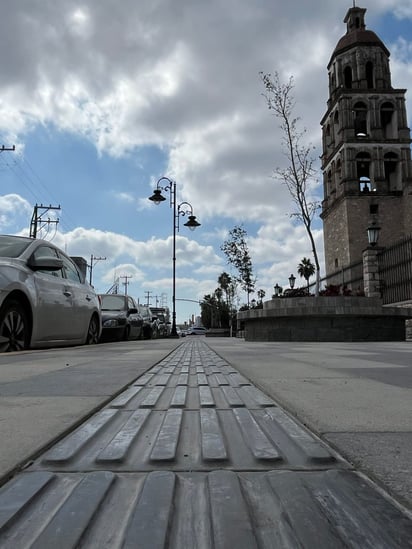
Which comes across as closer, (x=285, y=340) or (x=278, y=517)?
(x=278, y=517)

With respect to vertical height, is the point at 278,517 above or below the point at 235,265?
below

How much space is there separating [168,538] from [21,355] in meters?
4.94

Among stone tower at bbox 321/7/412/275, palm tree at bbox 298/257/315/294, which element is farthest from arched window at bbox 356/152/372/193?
palm tree at bbox 298/257/315/294

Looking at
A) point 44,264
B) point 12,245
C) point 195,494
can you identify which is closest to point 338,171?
point 12,245

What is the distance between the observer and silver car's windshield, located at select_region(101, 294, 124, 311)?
47.8 ft

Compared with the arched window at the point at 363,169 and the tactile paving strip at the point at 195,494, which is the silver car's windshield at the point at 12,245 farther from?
the arched window at the point at 363,169

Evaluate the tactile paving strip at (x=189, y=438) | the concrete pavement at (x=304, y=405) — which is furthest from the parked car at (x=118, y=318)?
the tactile paving strip at (x=189, y=438)

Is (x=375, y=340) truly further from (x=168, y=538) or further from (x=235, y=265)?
(x=235, y=265)

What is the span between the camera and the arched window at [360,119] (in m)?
48.2

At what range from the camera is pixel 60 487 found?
1.21 meters

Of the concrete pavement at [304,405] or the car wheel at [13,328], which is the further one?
the car wheel at [13,328]

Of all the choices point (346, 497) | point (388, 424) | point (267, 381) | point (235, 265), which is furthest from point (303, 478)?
point (235, 265)

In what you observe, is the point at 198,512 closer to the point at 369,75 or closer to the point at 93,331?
the point at 93,331

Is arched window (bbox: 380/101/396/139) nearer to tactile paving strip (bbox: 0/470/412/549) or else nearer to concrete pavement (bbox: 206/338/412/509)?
concrete pavement (bbox: 206/338/412/509)
